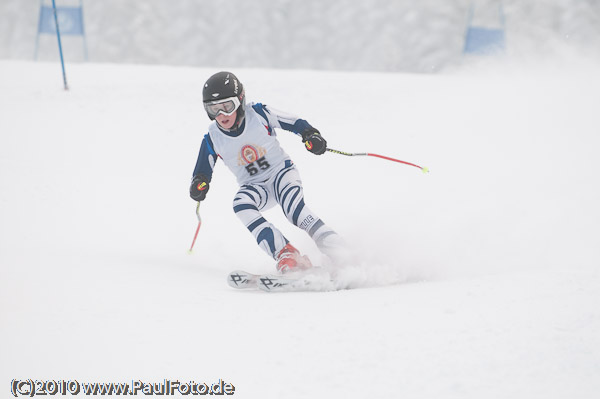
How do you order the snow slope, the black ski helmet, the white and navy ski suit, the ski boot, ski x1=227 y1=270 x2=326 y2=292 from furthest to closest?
the snow slope, the white and navy ski suit, the black ski helmet, the ski boot, ski x1=227 y1=270 x2=326 y2=292

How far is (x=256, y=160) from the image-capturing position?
14.7ft

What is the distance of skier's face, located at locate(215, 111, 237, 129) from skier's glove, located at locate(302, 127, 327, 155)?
0.55 meters

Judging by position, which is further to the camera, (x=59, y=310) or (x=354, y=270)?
(x=354, y=270)

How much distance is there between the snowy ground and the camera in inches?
89.1

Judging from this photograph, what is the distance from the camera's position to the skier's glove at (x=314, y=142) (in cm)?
418

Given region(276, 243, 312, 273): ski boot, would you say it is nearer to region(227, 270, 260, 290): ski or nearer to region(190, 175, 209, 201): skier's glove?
region(227, 270, 260, 290): ski

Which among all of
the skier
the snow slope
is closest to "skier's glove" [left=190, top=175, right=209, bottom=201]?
the skier

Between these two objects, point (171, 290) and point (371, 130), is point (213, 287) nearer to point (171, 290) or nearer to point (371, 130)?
point (171, 290)

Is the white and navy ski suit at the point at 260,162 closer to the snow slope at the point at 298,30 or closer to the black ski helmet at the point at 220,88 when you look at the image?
the black ski helmet at the point at 220,88

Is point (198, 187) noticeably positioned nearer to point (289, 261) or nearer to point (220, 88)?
point (220, 88)

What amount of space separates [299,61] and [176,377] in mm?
29218

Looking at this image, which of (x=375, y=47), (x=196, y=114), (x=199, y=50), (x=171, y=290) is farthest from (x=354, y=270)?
(x=199, y=50)

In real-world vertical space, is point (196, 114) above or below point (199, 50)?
below

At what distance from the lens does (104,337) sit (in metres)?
2.54
